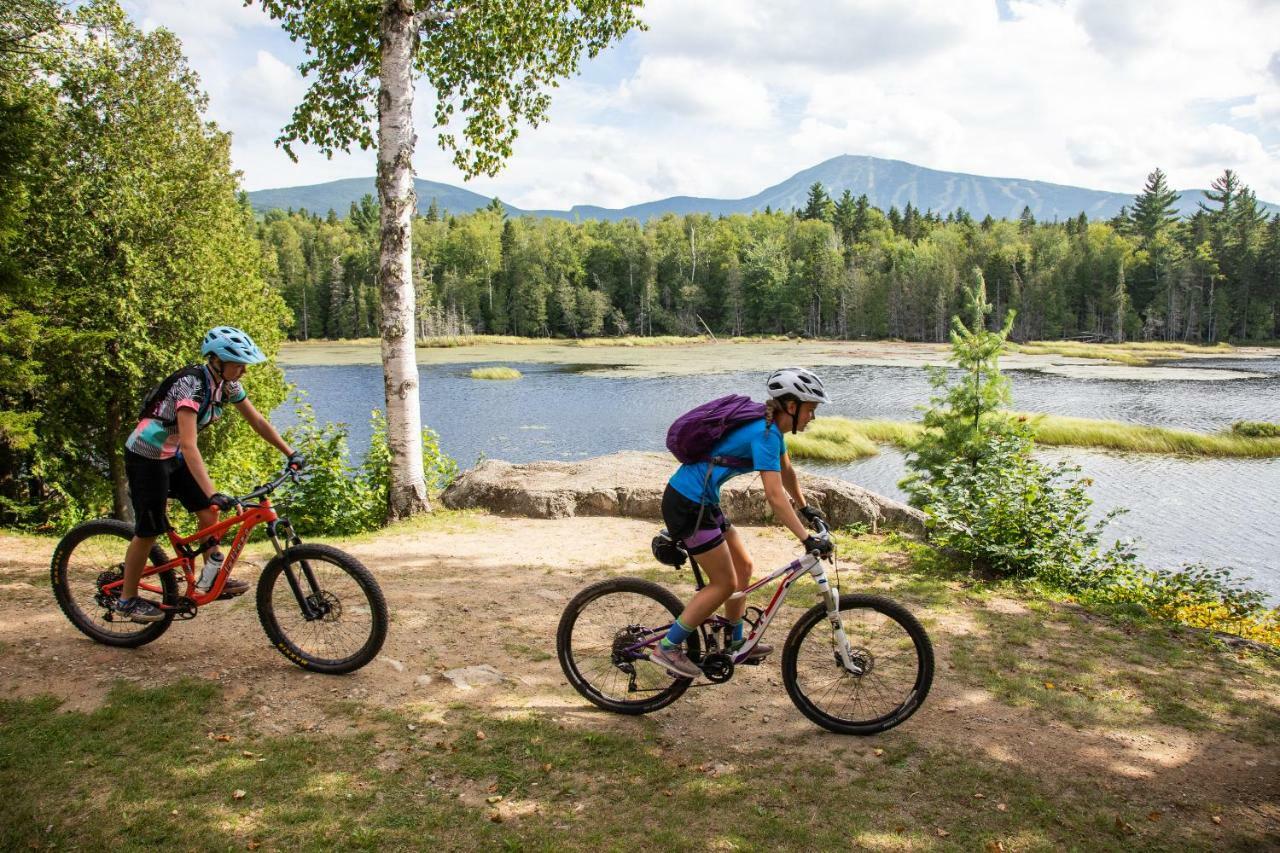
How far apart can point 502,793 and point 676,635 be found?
1.32 meters

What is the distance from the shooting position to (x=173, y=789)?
3.98m

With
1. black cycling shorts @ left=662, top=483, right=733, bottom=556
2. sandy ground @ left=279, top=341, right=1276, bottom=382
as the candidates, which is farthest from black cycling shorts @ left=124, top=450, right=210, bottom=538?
sandy ground @ left=279, top=341, right=1276, bottom=382

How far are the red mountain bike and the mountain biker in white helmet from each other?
2105 millimetres

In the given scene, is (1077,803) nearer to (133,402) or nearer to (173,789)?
(173,789)

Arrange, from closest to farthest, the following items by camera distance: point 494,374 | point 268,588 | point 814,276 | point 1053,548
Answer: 1. point 268,588
2. point 1053,548
3. point 494,374
4. point 814,276

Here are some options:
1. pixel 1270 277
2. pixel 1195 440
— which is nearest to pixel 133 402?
pixel 1195 440

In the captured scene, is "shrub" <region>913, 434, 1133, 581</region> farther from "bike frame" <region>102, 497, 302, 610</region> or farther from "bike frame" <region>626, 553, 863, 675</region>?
"bike frame" <region>102, 497, 302, 610</region>

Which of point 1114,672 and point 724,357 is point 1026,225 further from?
point 1114,672

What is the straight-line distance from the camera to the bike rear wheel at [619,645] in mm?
4914

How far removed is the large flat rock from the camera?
11.7 meters

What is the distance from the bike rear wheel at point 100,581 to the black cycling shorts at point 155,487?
324 millimetres

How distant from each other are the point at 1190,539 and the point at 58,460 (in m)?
24.4

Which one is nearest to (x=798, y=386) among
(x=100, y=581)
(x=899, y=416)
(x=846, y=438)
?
(x=100, y=581)

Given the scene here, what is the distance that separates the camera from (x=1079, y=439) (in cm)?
2986
